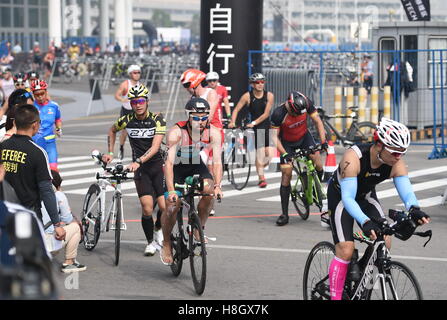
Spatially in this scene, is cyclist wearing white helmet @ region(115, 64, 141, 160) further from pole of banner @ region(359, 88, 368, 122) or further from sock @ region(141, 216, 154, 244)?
pole of banner @ region(359, 88, 368, 122)

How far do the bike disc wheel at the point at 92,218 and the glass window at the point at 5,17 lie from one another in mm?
79426

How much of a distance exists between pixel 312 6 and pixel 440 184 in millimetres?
182395

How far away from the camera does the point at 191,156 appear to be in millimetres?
9867

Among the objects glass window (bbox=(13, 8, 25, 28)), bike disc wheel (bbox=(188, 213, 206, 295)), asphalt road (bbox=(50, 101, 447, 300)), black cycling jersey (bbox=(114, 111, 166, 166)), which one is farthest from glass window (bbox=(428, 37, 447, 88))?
glass window (bbox=(13, 8, 25, 28))

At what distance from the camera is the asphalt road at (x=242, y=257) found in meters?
9.23

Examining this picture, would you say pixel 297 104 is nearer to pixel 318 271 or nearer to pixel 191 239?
pixel 191 239

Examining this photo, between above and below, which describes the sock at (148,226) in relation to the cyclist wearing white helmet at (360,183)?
below

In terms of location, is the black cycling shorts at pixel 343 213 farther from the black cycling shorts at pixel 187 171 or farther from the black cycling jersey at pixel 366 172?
the black cycling shorts at pixel 187 171

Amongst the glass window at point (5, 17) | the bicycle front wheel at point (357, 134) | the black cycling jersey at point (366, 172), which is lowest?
the bicycle front wheel at point (357, 134)

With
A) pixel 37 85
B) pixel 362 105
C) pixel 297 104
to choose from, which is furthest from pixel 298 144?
pixel 362 105

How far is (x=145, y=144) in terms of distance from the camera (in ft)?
36.8

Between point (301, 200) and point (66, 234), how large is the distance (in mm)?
4752

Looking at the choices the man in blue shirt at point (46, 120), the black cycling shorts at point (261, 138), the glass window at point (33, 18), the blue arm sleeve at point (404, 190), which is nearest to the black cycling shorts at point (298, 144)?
the man in blue shirt at point (46, 120)
